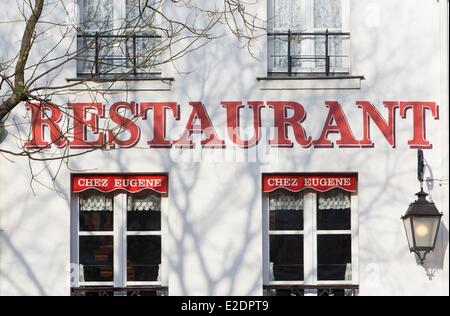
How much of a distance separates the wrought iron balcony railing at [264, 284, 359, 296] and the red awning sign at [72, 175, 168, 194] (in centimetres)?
177

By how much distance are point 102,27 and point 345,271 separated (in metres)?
4.20

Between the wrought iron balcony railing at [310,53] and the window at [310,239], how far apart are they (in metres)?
1.35

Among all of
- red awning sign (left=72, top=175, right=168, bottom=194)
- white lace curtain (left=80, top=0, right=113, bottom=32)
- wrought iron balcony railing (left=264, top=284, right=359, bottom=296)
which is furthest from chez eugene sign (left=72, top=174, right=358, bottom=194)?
white lace curtain (left=80, top=0, right=113, bottom=32)

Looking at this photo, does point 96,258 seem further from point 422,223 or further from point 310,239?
point 422,223

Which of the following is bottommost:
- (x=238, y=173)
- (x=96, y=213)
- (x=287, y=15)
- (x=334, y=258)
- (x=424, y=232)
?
(x=334, y=258)

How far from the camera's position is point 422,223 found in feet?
57.7

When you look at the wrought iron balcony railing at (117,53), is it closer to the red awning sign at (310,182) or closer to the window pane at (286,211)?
the red awning sign at (310,182)

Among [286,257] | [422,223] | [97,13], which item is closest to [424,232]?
[422,223]

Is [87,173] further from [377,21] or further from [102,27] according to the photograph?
[377,21]

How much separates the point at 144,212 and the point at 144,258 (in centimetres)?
56

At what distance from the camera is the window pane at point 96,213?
720 inches

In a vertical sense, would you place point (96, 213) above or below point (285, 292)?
above

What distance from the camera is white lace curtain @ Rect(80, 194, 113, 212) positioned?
60.1ft

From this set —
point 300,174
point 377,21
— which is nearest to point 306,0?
point 377,21
